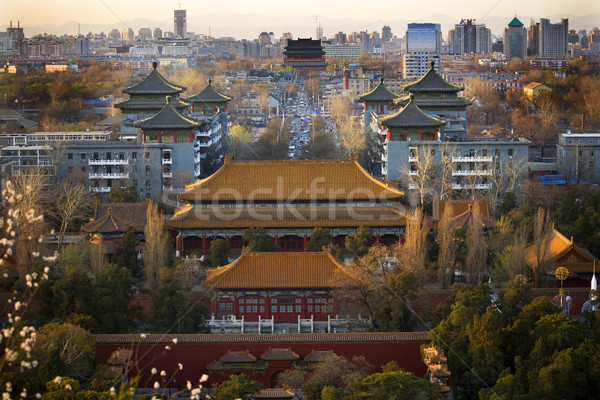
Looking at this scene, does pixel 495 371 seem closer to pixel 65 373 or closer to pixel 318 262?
pixel 318 262

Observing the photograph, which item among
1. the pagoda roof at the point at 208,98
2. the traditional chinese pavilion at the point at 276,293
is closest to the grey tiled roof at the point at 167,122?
the pagoda roof at the point at 208,98

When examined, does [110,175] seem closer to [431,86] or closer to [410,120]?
[410,120]

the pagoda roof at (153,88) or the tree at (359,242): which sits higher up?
the pagoda roof at (153,88)

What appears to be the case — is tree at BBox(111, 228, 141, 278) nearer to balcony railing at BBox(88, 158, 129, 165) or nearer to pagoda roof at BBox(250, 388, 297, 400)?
pagoda roof at BBox(250, 388, 297, 400)

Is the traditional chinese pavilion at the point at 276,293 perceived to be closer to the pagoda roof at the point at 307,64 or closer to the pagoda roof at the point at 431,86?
the pagoda roof at the point at 431,86

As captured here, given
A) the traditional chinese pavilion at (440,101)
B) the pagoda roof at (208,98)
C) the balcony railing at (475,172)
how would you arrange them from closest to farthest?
the balcony railing at (475,172) < the traditional chinese pavilion at (440,101) < the pagoda roof at (208,98)

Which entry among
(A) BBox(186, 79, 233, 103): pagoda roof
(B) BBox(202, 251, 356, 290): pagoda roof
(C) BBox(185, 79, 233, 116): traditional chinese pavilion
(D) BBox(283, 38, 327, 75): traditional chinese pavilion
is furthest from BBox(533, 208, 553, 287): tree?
(D) BBox(283, 38, 327, 75): traditional chinese pavilion
